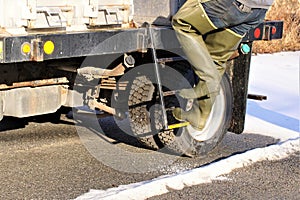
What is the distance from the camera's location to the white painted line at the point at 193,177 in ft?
17.9

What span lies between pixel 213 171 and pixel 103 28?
1.64 metres

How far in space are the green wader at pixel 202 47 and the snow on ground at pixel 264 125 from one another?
561 mm

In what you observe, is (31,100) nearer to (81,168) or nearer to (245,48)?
(81,168)

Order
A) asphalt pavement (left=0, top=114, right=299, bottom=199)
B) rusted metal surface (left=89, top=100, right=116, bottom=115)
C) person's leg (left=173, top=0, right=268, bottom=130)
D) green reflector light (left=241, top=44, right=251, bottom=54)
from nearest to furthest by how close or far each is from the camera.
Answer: person's leg (left=173, top=0, right=268, bottom=130) < asphalt pavement (left=0, top=114, right=299, bottom=199) < rusted metal surface (left=89, top=100, right=116, bottom=115) < green reflector light (left=241, top=44, right=251, bottom=54)

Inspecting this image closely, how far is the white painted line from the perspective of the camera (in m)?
5.46

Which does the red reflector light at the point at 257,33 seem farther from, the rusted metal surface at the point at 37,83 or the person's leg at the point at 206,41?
the rusted metal surface at the point at 37,83

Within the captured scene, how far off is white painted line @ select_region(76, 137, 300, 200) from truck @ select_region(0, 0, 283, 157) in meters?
0.47

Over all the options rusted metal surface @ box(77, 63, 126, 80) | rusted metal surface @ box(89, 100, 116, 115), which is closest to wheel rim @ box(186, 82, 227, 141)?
rusted metal surface @ box(89, 100, 116, 115)

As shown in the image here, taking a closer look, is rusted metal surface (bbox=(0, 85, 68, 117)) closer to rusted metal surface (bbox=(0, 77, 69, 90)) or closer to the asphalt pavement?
rusted metal surface (bbox=(0, 77, 69, 90))

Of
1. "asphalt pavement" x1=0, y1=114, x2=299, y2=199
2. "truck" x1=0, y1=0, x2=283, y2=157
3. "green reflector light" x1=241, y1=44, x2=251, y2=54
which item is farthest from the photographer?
"green reflector light" x1=241, y1=44, x2=251, y2=54

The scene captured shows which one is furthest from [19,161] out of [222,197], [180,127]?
[222,197]

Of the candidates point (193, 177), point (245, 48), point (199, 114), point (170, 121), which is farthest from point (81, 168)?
point (245, 48)

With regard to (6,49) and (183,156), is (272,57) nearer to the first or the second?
(183,156)

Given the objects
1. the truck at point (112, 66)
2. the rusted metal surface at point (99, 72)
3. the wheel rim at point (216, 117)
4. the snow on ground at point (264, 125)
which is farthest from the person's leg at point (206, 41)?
the wheel rim at point (216, 117)
